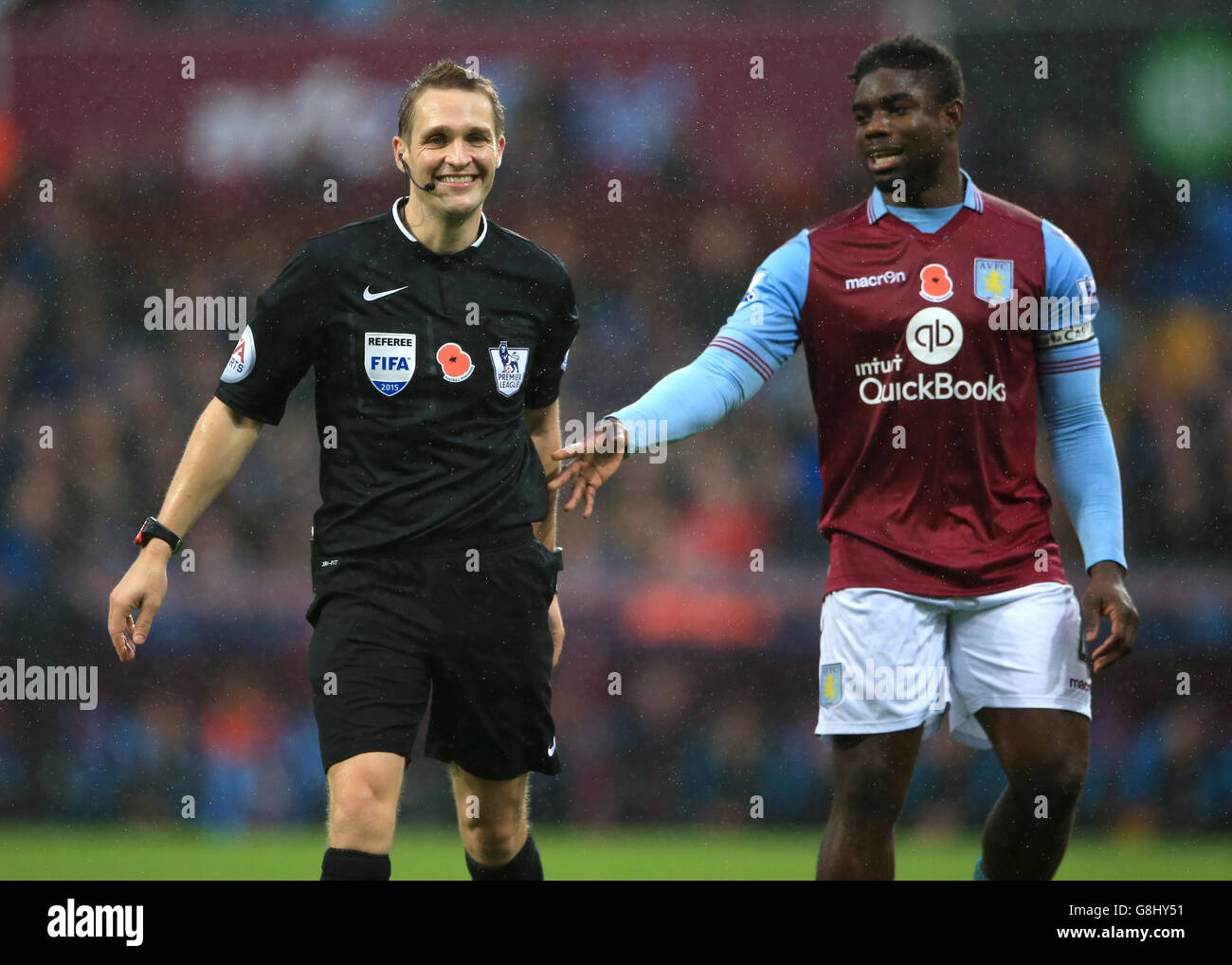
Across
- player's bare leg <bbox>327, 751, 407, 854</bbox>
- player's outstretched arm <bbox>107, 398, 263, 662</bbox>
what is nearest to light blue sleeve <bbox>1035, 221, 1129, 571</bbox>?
player's bare leg <bbox>327, 751, 407, 854</bbox>

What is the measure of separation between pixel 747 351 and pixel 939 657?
1.01 meters

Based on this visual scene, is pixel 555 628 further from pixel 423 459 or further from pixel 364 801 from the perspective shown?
pixel 364 801

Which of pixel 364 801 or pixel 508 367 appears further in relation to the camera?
pixel 508 367

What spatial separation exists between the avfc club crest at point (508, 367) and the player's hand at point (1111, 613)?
1700mm

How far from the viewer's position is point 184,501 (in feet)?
14.6

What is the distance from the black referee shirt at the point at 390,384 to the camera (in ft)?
14.7

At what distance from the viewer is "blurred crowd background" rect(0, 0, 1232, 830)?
34.0ft

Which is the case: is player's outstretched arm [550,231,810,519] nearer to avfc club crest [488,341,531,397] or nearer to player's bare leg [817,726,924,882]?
avfc club crest [488,341,531,397]

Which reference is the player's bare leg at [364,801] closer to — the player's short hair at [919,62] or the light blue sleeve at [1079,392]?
the light blue sleeve at [1079,392]

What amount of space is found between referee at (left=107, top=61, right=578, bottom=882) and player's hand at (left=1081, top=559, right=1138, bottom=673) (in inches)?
59.3

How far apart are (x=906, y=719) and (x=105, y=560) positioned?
746 centimetres

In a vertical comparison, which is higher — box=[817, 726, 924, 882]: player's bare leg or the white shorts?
the white shorts

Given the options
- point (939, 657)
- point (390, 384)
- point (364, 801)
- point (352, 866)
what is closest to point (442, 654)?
point (364, 801)

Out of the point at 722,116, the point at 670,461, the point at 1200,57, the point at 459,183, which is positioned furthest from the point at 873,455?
the point at 1200,57
